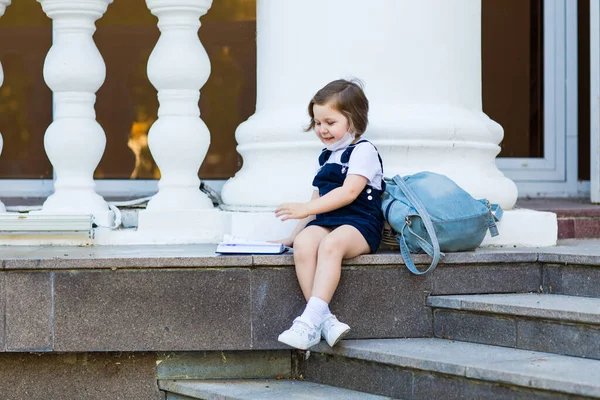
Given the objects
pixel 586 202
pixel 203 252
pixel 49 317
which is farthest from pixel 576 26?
pixel 49 317

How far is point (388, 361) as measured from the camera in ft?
10.2

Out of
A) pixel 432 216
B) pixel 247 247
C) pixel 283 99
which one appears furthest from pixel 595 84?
pixel 247 247

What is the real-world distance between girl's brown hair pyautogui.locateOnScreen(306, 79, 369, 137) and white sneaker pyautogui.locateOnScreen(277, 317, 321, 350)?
796 mm

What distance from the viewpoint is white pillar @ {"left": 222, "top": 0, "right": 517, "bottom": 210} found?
3824mm

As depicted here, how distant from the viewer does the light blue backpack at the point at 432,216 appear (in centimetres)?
337

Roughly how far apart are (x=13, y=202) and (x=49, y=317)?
206 cm

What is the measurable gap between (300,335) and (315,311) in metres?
0.10

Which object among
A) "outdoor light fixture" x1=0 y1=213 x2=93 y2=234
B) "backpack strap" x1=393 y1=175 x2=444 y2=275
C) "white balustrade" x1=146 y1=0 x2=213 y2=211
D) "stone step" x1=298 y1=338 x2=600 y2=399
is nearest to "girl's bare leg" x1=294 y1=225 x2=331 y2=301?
"stone step" x1=298 y1=338 x2=600 y2=399

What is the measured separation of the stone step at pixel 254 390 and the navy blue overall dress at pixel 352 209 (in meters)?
0.53

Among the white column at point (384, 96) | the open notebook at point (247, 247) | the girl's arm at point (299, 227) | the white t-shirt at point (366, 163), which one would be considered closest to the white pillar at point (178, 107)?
the white column at point (384, 96)

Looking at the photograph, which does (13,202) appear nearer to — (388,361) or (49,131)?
(49,131)

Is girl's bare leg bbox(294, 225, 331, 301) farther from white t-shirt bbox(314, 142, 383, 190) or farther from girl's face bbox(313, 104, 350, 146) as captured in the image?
girl's face bbox(313, 104, 350, 146)

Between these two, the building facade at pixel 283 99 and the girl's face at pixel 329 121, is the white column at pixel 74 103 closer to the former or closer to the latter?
the building facade at pixel 283 99

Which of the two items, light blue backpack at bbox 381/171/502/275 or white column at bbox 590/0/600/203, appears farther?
white column at bbox 590/0/600/203
